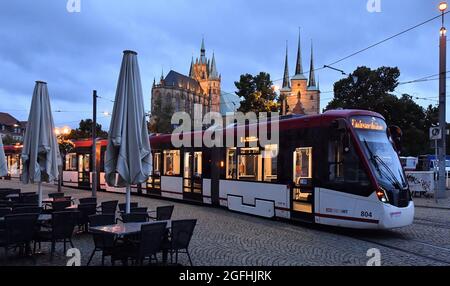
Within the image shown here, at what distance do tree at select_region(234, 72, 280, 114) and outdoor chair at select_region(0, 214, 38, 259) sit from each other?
3009 cm

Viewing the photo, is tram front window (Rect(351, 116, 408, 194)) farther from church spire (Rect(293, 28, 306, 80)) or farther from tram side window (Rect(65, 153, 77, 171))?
church spire (Rect(293, 28, 306, 80))

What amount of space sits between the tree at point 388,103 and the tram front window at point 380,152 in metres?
40.8

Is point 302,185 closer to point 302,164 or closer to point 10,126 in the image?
point 302,164

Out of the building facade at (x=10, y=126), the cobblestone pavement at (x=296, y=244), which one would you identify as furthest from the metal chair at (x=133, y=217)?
the building facade at (x=10, y=126)

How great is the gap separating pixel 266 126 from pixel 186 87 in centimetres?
11598

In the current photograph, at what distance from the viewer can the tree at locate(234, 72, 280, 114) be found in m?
37.5

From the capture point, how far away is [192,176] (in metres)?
18.8

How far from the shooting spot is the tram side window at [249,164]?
14.6 meters

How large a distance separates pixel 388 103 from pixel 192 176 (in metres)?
37.0

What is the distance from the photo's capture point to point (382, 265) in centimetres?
796

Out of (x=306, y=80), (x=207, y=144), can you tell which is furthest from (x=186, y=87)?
(x=207, y=144)

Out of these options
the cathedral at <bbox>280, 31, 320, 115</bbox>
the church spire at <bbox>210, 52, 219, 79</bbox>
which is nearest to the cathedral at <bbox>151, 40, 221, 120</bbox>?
the church spire at <bbox>210, 52, 219, 79</bbox>

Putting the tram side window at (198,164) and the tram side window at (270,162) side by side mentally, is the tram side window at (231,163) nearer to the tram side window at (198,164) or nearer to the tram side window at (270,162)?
the tram side window at (270,162)

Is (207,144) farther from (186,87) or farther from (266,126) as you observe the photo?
(186,87)
